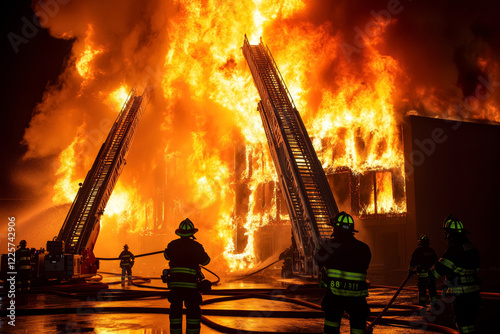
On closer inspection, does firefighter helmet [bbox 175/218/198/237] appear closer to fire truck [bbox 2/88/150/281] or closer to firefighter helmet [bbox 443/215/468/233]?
firefighter helmet [bbox 443/215/468/233]

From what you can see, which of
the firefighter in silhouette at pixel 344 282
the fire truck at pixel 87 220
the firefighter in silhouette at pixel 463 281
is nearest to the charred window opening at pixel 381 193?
the fire truck at pixel 87 220

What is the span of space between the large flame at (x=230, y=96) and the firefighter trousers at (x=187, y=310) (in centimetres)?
1912

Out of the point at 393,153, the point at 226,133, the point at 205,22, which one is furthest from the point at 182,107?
the point at 393,153

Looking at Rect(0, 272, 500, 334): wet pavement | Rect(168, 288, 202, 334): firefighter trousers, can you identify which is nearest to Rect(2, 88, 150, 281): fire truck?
Rect(0, 272, 500, 334): wet pavement

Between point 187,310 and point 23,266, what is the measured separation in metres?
9.61

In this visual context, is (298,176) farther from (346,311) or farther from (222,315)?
(346,311)

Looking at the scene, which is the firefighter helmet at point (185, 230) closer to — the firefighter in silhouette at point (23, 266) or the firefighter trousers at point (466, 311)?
the firefighter trousers at point (466, 311)

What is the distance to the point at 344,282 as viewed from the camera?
5941 millimetres

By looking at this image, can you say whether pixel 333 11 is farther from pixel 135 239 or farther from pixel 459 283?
pixel 459 283

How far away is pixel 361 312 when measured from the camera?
591cm

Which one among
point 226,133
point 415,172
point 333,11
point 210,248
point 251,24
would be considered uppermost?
point 333,11

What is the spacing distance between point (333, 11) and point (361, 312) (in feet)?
92.6

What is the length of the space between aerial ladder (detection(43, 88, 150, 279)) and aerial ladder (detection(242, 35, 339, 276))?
7022 mm

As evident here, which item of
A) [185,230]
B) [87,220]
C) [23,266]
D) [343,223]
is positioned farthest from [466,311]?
[87,220]
